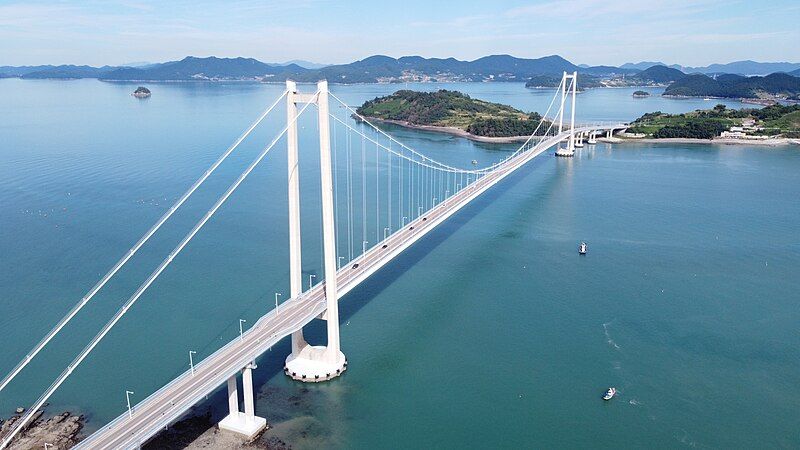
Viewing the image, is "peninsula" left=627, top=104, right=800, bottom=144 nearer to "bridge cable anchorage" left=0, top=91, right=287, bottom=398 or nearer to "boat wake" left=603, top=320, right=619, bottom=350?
"boat wake" left=603, top=320, right=619, bottom=350

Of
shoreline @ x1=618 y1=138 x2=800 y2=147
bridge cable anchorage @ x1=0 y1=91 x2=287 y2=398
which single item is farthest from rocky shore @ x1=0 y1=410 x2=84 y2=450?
shoreline @ x1=618 y1=138 x2=800 y2=147

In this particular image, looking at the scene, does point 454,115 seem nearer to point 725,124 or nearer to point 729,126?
point 725,124

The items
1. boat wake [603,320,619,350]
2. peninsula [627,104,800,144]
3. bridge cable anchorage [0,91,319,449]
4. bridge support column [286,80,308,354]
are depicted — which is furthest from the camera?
peninsula [627,104,800,144]

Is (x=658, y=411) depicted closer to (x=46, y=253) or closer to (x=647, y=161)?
(x=46, y=253)

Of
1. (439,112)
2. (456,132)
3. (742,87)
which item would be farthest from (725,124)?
(742,87)

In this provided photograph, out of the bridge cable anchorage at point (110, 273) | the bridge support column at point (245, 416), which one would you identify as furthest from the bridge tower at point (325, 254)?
the bridge support column at point (245, 416)

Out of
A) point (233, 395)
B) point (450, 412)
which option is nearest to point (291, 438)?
point (233, 395)

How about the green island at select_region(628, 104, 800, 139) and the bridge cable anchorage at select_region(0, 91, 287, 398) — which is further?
the green island at select_region(628, 104, 800, 139)
